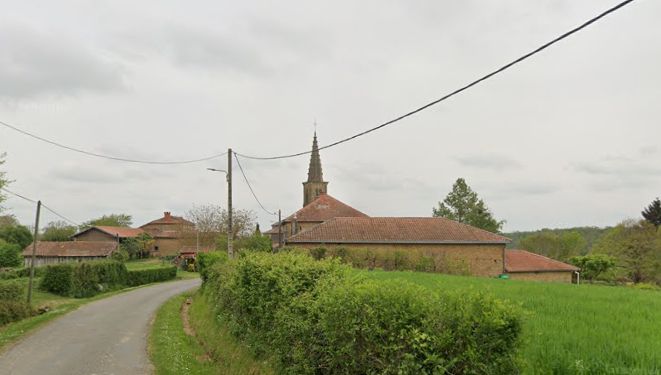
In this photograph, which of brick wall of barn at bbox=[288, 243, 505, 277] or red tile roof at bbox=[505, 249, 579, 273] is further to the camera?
red tile roof at bbox=[505, 249, 579, 273]

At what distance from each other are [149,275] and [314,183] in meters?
33.1

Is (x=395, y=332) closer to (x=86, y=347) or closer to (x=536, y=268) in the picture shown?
(x=86, y=347)

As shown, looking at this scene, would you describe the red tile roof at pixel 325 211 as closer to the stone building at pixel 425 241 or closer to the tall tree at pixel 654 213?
the stone building at pixel 425 241

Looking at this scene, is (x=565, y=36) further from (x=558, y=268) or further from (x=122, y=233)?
(x=122, y=233)

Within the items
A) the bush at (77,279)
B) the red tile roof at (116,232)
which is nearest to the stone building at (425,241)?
the bush at (77,279)

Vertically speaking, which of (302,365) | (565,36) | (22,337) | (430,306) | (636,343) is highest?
(565,36)

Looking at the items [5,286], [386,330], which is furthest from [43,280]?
[386,330]

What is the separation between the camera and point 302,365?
6.05 meters

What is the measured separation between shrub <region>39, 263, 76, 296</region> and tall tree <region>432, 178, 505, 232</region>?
47899mm

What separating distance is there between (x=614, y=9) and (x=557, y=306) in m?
6.55

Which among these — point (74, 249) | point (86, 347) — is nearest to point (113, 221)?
point (74, 249)

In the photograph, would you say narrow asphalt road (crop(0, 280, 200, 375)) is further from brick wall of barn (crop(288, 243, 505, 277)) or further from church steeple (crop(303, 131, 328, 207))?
church steeple (crop(303, 131, 328, 207))

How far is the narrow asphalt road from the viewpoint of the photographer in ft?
34.3

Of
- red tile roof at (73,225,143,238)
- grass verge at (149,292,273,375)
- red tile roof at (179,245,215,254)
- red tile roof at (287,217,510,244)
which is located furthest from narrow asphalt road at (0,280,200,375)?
red tile roof at (73,225,143,238)
